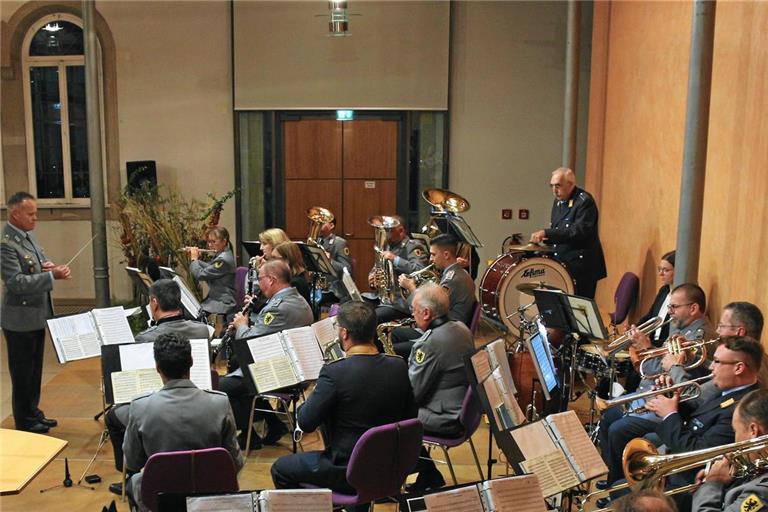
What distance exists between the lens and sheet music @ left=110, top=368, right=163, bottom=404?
173 inches

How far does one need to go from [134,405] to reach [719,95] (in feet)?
14.9

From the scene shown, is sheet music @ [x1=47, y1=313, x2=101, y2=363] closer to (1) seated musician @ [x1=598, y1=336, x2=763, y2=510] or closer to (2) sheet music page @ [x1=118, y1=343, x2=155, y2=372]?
(2) sheet music page @ [x1=118, y1=343, x2=155, y2=372]

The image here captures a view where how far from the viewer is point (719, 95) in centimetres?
589

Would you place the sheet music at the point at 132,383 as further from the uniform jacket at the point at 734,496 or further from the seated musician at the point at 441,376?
the uniform jacket at the point at 734,496

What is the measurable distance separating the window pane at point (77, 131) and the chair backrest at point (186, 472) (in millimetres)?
8115

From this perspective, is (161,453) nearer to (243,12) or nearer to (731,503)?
(731,503)

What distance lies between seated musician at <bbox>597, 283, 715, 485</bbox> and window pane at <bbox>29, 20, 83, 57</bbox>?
8444mm

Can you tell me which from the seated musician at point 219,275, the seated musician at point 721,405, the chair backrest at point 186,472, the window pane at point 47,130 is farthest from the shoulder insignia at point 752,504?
the window pane at point 47,130

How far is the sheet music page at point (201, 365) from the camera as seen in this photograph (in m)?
4.55

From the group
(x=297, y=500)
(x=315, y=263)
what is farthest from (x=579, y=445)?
(x=315, y=263)

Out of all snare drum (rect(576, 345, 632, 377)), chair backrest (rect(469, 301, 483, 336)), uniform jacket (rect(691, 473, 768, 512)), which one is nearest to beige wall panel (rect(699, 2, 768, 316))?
snare drum (rect(576, 345, 632, 377))

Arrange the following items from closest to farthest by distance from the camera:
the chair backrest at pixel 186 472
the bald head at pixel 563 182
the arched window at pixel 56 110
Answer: the chair backrest at pixel 186 472 < the bald head at pixel 563 182 < the arched window at pixel 56 110

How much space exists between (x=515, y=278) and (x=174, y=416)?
426cm

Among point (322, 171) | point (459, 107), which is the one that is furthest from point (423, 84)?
point (322, 171)
